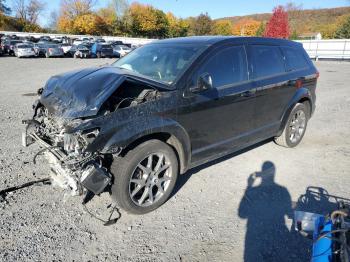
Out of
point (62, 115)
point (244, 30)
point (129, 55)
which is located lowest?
point (62, 115)

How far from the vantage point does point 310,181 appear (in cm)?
460

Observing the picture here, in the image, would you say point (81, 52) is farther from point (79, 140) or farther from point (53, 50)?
point (79, 140)

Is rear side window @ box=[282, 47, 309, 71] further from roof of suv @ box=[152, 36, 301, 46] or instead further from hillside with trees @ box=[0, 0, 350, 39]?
hillside with trees @ box=[0, 0, 350, 39]

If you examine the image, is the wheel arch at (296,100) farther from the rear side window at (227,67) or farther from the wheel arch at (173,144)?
the wheel arch at (173,144)

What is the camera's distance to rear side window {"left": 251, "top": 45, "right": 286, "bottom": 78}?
4683 millimetres

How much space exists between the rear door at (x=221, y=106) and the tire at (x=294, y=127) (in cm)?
131

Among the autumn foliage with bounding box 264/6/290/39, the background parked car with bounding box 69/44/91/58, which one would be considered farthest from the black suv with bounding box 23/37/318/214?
the autumn foliage with bounding box 264/6/290/39

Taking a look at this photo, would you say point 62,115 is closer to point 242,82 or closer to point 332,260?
point 242,82

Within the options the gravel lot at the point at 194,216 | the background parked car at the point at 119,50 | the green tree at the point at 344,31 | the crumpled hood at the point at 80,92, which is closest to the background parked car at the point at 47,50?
the background parked car at the point at 119,50

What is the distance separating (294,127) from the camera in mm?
5875

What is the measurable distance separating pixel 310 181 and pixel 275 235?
157 cm

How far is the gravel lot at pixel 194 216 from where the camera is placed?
3088 mm

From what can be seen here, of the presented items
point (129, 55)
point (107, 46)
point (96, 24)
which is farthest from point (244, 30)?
point (129, 55)

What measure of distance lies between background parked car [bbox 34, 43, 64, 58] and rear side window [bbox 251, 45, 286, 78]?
30.1 metres
